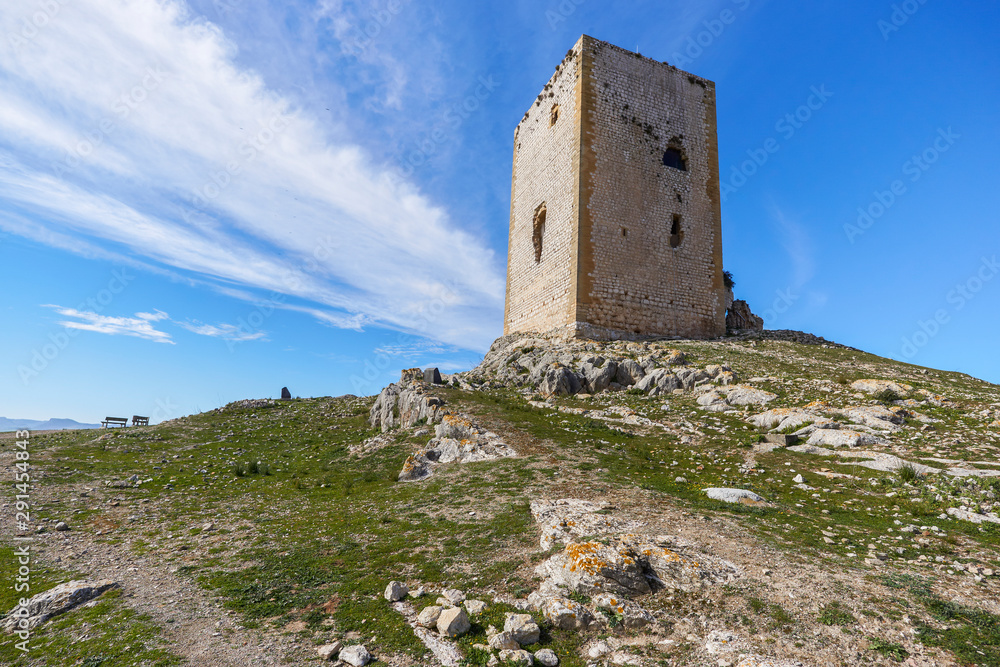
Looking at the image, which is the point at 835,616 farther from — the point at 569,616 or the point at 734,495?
the point at 734,495

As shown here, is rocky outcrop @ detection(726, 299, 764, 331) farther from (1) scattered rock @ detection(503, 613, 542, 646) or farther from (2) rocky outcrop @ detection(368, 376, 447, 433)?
(1) scattered rock @ detection(503, 613, 542, 646)

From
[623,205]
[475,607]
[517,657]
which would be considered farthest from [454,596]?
[623,205]

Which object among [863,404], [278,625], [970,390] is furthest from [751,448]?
[278,625]

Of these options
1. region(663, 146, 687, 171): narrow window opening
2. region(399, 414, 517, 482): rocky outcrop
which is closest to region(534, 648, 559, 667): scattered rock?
region(399, 414, 517, 482): rocky outcrop

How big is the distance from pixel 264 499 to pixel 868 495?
479 inches

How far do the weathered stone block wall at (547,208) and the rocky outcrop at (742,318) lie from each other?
39.4ft

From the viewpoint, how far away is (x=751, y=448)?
11.8 m

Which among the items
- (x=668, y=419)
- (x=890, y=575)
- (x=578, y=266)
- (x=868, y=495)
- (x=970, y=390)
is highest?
(x=578, y=266)

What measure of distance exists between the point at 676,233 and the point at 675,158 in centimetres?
412

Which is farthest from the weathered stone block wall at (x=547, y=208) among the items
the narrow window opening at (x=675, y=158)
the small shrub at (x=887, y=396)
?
the small shrub at (x=887, y=396)

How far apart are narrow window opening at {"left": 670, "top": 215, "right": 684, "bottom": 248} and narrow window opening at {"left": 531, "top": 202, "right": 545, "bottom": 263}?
6.43 metres

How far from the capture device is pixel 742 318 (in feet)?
95.6

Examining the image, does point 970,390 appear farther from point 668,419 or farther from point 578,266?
point 578,266

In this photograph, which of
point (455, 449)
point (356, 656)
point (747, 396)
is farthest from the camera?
point (747, 396)
